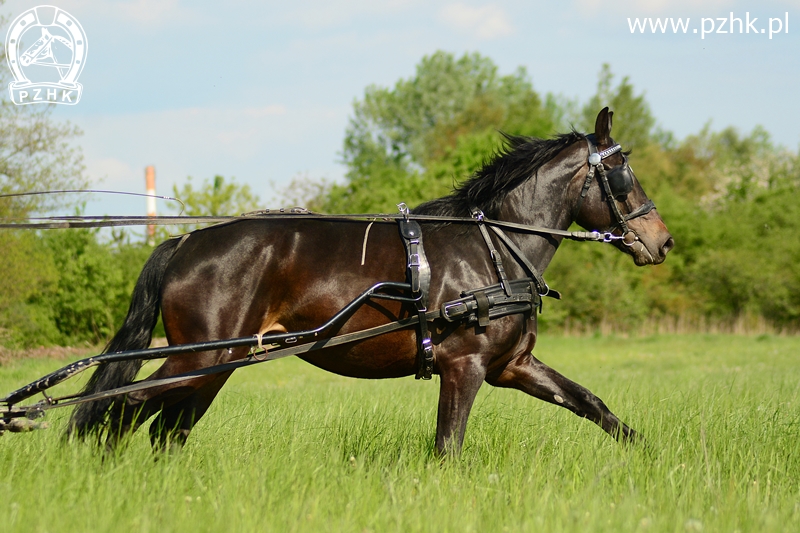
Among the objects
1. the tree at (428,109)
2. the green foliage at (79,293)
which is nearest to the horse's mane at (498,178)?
the green foliage at (79,293)

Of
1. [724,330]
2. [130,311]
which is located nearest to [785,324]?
[724,330]

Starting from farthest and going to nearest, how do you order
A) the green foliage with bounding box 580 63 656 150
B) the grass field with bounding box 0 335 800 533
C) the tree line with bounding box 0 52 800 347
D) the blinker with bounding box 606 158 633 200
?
the green foliage with bounding box 580 63 656 150 < the tree line with bounding box 0 52 800 347 < the blinker with bounding box 606 158 633 200 < the grass field with bounding box 0 335 800 533

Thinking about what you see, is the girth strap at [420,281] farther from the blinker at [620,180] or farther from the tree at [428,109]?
the tree at [428,109]

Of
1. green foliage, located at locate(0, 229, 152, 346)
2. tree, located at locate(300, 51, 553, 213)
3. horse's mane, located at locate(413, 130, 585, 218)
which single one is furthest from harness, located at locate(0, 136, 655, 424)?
tree, located at locate(300, 51, 553, 213)

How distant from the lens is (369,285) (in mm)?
4504

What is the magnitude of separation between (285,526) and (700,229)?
34723 millimetres

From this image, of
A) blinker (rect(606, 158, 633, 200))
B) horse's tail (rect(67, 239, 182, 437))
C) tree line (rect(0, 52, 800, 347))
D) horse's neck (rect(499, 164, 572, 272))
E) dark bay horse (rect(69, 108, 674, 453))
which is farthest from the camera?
tree line (rect(0, 52, 800, 347))

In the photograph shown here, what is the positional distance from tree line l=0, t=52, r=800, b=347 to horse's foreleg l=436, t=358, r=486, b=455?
1.82 m

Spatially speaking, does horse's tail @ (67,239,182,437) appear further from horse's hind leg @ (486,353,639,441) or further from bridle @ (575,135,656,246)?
bridle @ (575,135,656,246)

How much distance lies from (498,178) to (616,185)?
74cm

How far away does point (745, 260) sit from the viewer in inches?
1251

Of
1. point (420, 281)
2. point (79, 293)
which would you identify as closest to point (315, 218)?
point (420, 281)

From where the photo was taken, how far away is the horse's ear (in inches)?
189

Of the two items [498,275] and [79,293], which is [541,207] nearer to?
[498,275]
